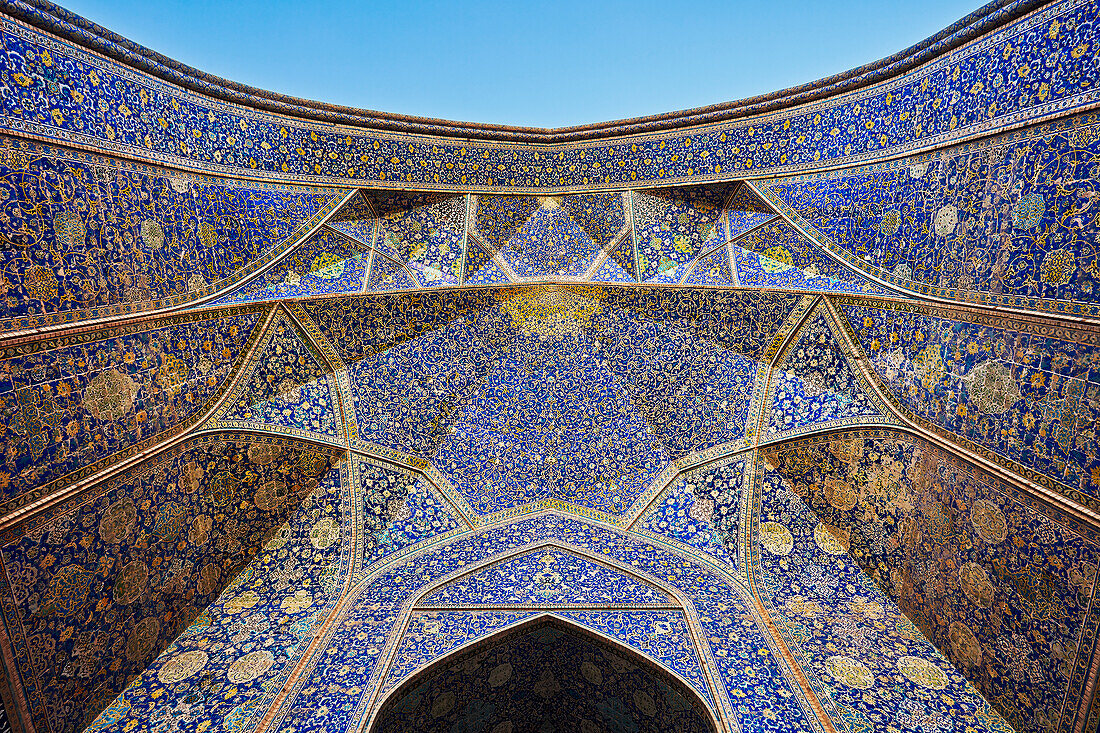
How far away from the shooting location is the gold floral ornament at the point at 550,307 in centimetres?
686

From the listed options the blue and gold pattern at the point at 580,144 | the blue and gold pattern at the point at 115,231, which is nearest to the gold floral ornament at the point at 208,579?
the blue and gold pattern at the point at 115,231

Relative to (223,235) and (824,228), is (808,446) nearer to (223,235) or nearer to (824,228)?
(824,228)

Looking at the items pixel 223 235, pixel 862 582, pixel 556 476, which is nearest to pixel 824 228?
pixel 862 582

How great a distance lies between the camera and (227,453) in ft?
17.9

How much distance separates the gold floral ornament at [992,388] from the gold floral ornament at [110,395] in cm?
704

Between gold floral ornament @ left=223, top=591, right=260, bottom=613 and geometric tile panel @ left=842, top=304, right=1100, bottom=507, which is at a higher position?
geometric tile panel @ left=842, top=304, right=1100, bottom=507

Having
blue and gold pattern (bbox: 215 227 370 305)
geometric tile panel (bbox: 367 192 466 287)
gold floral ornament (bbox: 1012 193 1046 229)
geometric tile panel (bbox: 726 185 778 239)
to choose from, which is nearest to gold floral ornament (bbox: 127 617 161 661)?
blue and gold pattern (bbox: 215 227 370 305)

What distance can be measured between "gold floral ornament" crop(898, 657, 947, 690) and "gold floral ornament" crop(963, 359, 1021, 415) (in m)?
2.22

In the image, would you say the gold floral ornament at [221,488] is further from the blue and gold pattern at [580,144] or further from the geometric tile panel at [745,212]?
the geometric tile panel at [745,212]

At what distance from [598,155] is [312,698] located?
5880 mm

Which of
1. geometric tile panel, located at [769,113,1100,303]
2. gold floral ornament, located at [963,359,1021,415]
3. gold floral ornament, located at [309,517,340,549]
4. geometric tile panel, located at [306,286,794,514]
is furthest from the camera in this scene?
geometric tile panel, located at [306,286,794,514]

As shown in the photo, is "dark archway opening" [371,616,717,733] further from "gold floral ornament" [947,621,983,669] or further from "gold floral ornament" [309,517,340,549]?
"gold floral ornament" [947,621,983,669]

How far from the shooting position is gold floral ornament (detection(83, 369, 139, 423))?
170 inches

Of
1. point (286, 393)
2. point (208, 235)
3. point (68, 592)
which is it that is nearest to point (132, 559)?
point (68, 592)
